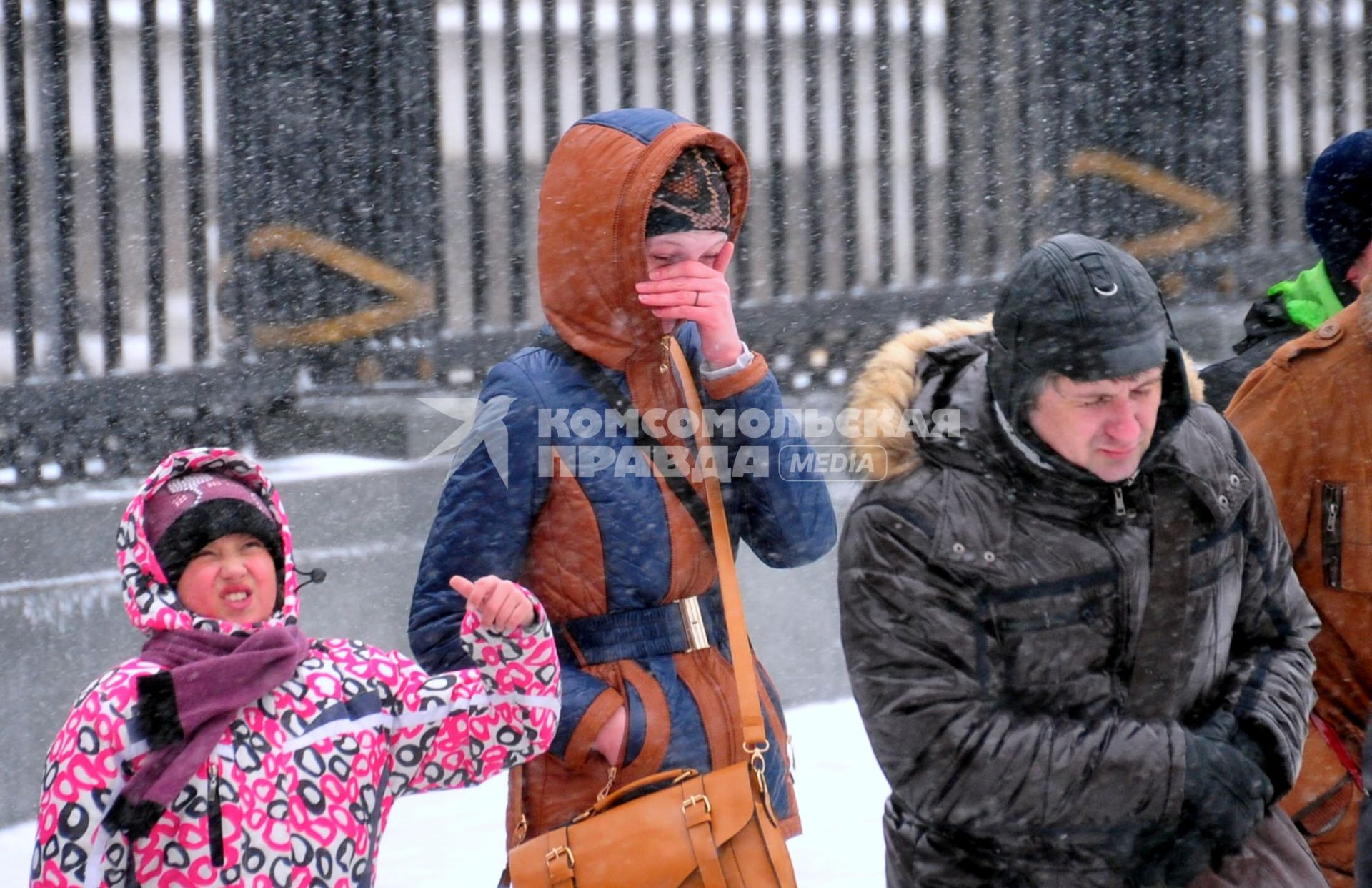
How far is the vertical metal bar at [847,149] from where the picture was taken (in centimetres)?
576

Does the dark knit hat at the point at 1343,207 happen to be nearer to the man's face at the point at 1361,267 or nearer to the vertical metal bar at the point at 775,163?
the man's face at the point at 1361,267

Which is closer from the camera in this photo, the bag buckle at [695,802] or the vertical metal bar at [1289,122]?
the bag buckle at [695,802]

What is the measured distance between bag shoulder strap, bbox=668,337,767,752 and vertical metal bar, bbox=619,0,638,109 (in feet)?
9.74

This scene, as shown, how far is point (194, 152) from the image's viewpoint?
4.88 meters

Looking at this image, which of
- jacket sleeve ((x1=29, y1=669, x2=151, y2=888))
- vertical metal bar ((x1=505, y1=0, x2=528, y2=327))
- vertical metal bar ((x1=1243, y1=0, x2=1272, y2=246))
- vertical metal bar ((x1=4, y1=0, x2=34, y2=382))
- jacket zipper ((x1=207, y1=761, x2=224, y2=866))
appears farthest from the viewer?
vertical metal bar ((x1=1243, y1=0, x2=1272, y2=246))

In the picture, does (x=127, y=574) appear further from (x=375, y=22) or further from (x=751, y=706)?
(x=375, y=22)

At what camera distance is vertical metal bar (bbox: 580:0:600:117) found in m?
5.40

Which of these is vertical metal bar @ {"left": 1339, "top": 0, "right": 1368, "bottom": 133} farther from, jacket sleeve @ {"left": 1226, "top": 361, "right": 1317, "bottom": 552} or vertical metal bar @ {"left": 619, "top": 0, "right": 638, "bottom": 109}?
jacket sleeve @ {"left": 1226, "top": 361, "right": 1317, "bottom": 552}

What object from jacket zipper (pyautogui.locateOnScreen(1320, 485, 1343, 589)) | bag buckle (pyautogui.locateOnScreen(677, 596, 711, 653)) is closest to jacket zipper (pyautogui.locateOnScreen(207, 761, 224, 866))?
bag buckle (pyautogui.locateOnScreen(677, 596, 711, 653))

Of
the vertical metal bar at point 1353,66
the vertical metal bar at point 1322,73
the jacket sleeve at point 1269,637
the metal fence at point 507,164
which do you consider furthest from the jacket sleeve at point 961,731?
the vertical metal bar at point 1353,66

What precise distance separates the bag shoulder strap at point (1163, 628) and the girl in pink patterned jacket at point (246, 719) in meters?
0.88

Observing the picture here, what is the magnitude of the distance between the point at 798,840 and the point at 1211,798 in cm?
270

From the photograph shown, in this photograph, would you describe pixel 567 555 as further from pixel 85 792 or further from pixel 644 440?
pixel 85 792

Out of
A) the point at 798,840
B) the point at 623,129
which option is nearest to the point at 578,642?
the point at 623,129
